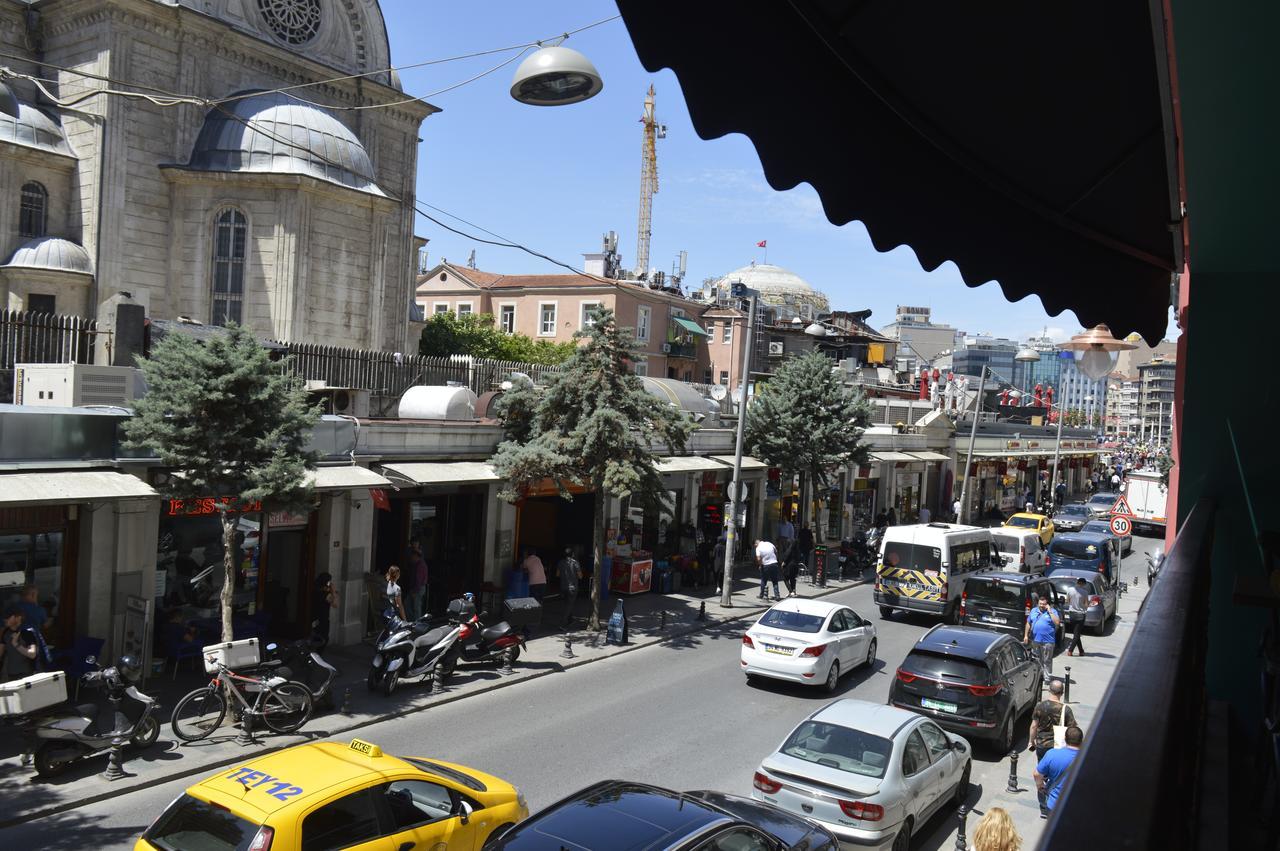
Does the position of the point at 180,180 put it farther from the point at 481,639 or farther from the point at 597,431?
the point at 481,639

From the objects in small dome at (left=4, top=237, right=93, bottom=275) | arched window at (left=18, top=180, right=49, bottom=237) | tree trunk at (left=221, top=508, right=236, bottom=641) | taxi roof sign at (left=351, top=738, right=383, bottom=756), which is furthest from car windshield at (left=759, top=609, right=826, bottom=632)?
arched window at (left=18, top=180, right=49, bottom=237)

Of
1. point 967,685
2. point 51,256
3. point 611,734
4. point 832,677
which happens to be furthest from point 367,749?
point 51,256

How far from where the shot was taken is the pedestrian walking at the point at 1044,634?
18.6 metres

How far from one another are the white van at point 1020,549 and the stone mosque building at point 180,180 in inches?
952

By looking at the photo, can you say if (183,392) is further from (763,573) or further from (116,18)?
(116,18)

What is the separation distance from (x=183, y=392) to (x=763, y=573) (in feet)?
55.5

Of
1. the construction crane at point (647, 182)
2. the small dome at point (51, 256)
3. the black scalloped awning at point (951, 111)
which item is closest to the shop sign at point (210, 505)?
the black scalloped awning at point (951, 111)

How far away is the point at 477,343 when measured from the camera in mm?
52406

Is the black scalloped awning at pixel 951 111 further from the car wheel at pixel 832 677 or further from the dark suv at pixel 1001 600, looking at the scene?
the dark suv at pixel 1001 600

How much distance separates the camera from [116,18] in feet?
103

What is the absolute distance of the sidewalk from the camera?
1100 cm

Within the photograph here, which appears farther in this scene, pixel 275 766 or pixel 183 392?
pixel 183 392

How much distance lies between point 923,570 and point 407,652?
44.2ft

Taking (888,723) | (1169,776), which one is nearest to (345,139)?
(888,723)
